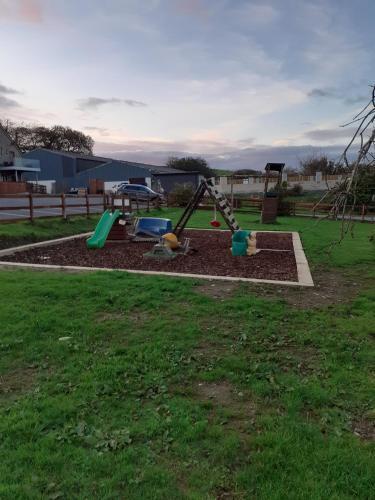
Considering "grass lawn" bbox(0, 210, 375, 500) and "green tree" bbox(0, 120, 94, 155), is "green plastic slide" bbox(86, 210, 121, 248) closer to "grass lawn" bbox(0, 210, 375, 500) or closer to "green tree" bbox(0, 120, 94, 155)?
"grass lawn" bbox(0, 210, 375, 500)

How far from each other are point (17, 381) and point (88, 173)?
56208mm

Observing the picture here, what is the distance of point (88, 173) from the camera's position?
5688cm

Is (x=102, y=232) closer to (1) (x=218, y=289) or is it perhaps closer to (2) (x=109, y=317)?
(1) (x=218, y=289)

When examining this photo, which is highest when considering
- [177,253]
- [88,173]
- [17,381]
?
[88,173]

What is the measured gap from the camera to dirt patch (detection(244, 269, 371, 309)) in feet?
18.6

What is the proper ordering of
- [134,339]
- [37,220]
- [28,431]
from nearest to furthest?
1. [28,431]
2. [134,339]
3. [37,220]

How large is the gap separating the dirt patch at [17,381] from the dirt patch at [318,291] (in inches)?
135

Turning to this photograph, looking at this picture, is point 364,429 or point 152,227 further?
point 152,227

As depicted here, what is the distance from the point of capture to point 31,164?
183ft

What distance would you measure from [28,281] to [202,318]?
304cm

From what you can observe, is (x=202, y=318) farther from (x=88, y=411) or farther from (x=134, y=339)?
(x=88, y=411)

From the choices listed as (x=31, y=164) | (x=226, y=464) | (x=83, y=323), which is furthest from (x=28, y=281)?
(x=31, y=164)

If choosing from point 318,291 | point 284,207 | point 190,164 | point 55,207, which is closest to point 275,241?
point 318,291

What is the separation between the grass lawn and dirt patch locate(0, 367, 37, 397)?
2 cm
